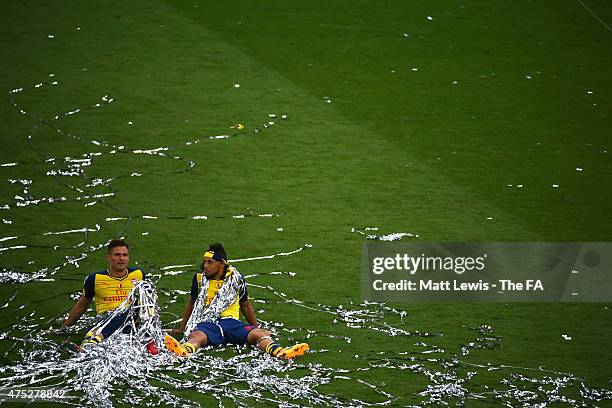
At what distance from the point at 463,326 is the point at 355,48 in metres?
7.49

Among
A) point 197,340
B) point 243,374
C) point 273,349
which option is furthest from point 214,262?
point 243,374

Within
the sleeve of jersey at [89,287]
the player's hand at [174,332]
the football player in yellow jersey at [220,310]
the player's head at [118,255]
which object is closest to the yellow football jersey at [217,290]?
the football player in yellow jersey at [220,310]

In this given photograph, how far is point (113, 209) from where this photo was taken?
12047mm

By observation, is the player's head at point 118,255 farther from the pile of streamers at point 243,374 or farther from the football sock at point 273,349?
the football sock at point 273,349

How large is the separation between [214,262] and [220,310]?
370mm

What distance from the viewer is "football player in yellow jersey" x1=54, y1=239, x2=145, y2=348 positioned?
30.0 ft

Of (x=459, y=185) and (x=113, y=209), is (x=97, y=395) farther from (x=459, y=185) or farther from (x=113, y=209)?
(x=459, y=185)

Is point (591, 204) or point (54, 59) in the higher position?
point (54, 59)

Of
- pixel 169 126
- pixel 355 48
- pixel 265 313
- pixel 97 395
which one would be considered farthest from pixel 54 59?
pixel 97 395

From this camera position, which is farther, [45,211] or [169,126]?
[169,126]

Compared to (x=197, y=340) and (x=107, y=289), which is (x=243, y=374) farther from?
(x=107, y=289)

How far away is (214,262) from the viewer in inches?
369

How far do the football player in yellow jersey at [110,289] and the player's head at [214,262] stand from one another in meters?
0.52

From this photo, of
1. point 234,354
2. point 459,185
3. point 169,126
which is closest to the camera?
point 234,354
